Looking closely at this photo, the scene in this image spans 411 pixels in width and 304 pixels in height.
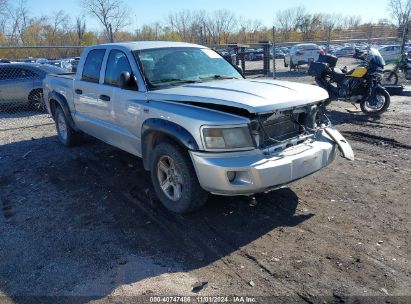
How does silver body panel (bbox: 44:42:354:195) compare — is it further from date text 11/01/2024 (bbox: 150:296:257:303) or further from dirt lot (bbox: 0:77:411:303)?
date text 11/01/2024 (bbox: 150:296:257:303)

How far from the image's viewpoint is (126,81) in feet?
15.0

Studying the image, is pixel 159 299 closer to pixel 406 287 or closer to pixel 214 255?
pixel 214 255

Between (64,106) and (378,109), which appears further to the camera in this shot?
(378,109)

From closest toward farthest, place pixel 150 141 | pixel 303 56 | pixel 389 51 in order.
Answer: pixel 150 141 < pixel 303 56 < pixel 389 51

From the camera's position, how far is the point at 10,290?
311 centimetres

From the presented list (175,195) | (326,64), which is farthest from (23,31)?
(175,195)

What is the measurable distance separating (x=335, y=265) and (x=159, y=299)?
149 cm

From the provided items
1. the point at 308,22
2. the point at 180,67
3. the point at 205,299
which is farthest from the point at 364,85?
the point at 308,22

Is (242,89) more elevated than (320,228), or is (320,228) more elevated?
(242,89)

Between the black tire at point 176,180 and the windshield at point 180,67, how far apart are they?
92cm

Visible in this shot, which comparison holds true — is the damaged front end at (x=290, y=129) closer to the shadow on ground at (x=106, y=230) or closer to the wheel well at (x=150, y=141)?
the shadow on ground at (x=106, y=230)

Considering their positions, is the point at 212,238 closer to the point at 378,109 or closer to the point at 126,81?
the point at 126,81

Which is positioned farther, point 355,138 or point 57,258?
point 355,138

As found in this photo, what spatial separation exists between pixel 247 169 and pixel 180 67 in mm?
2045
